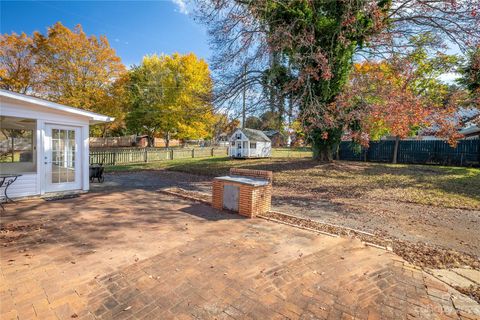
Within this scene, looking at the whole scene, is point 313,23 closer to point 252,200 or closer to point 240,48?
point 240,48

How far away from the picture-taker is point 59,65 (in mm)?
18797

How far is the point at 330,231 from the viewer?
490 centimetres

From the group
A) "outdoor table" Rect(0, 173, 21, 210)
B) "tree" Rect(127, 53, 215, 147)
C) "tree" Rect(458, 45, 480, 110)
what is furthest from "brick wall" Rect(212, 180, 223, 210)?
"tree" Rect(127, 53, 215, 147)

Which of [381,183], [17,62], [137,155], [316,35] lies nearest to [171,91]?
[137,155]

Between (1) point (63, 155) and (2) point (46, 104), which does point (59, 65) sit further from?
(2) point (46, 104)

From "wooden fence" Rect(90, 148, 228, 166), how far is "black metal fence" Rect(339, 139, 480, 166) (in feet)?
43.0

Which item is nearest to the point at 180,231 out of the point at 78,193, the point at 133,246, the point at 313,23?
the point at 133,246

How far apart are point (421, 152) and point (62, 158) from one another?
67.9 ft

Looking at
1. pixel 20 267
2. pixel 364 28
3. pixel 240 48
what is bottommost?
pixel 20 267

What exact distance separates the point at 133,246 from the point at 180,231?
920 millimetres

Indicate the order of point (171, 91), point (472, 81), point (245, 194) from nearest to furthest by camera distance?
point (245, 194)
point (472, 81)
point (171, 91)

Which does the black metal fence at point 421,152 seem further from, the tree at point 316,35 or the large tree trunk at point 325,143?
the tree at point 316,35

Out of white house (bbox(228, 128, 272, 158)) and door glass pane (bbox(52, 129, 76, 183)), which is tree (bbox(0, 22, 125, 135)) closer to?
white house (bbox(228, 128, 272, 158))

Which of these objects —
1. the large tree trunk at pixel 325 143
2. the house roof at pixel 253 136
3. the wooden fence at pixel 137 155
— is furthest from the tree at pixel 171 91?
the large tree trunk at pixel 325 143
